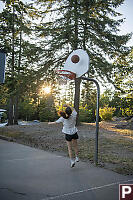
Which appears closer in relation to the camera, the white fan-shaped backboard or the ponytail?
the ponytail

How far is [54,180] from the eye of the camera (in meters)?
4.53

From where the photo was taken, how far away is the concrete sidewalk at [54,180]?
3707 millimetres

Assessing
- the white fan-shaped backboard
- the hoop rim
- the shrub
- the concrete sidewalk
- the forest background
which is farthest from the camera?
the shrub

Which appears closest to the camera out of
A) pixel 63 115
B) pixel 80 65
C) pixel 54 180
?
pixel 54 180

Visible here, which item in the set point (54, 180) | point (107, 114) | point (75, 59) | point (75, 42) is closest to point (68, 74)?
point (75, 59)

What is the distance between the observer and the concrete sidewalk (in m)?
3.71

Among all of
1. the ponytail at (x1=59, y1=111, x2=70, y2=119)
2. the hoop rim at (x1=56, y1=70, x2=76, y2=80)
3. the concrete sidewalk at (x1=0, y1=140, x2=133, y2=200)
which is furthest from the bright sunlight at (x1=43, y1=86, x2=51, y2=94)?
the ponytail at (x1=59, y1=111, x2=70, y2=119)

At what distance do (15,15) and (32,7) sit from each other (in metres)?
5.54

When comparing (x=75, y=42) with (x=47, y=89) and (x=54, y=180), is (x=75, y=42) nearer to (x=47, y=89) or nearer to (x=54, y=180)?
(x=47, y=89)

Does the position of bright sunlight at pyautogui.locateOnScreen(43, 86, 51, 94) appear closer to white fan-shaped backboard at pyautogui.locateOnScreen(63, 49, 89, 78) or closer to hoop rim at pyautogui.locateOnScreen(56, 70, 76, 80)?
hoop rim at pyautogui.locateOnScreen(56, 70, 76, 80)

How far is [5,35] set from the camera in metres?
20.1

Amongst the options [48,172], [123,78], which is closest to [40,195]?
[48,172]

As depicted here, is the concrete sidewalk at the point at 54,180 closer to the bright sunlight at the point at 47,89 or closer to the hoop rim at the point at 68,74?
the hoop rim at the point at 68,74

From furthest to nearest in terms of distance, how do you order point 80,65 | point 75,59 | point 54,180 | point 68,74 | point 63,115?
point 68,74 → point 75,59 → point 80,65 → point 63,115 → point 54,180
